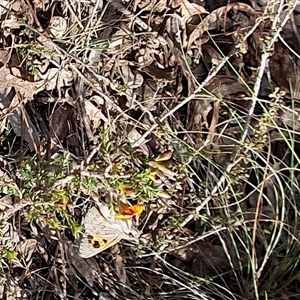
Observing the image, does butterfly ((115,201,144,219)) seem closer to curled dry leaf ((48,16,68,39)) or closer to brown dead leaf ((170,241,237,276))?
brown dead leaf ((170,241,237,276))

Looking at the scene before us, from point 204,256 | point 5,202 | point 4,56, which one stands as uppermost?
point 4,56

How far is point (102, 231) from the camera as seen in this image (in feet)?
3.61

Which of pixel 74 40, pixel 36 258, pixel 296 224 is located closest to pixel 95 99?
pixel 74 40

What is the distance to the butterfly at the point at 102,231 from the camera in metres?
1.09

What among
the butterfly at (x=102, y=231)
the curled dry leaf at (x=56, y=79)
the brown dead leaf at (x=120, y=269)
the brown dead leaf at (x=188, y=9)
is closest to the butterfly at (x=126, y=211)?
the butterfly at (x=102, y=231)

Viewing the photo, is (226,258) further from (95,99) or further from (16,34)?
(16,34)

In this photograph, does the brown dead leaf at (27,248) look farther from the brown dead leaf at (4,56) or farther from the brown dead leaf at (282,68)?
the brown dead leaf at (282,68)

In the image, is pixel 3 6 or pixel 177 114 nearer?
pixel 3 6

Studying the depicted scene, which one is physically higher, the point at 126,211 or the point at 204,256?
the point at 126,211

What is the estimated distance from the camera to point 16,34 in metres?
1.13

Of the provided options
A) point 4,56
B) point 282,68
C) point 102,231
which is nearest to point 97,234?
point 102,231

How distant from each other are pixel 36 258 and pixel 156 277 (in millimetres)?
242

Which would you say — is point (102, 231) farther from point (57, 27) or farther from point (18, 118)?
point (57, 27)

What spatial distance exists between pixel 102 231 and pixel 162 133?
21 centimetres
